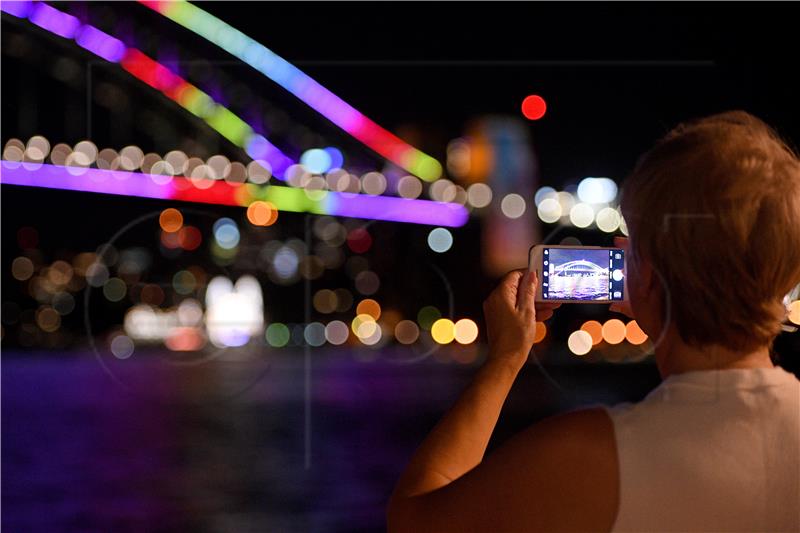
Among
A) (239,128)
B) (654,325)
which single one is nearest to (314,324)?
(239,128)

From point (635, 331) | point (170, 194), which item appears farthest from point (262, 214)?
point (635, 331)

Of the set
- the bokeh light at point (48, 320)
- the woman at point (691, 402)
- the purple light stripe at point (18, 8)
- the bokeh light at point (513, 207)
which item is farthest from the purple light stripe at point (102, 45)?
the bokeh light at point (48, 320)

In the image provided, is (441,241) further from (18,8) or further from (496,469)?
(496,469)

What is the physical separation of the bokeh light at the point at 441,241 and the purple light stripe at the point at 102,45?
642 centimetres

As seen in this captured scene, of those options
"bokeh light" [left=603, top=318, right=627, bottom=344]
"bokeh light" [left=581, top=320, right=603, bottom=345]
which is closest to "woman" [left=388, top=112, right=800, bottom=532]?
"bokeh light" [left=603, top=318, right=627, bottom=344]

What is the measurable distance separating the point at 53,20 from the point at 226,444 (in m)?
10.5

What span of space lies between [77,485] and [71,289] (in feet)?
114

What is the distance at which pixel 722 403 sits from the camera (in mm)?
1030

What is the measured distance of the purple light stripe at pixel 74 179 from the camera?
15164mm

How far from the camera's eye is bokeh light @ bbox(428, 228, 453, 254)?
19.7m

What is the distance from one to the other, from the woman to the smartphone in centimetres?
43

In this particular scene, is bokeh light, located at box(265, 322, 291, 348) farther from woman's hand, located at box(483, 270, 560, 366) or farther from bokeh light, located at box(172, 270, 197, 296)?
woman's hand, located at box(483, 270, 560, 366)

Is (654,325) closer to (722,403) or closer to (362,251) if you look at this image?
(722,403)

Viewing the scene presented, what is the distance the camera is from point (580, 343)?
19859mm
